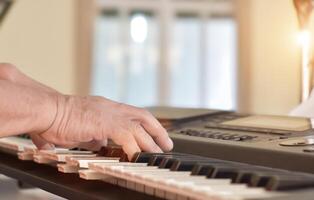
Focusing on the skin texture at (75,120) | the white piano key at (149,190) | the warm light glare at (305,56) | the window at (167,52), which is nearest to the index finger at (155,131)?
the skin texture at (75,120)

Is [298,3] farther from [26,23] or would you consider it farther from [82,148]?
[26,23]

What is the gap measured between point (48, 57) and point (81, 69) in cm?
35

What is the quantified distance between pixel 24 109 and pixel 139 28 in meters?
5.30

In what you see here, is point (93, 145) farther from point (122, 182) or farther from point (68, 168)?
point (122, 182)

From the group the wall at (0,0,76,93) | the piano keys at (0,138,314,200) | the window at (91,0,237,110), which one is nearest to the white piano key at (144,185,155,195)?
the piano keys at (0,138,314,200)

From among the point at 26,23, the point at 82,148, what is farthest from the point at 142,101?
the point at 82,148

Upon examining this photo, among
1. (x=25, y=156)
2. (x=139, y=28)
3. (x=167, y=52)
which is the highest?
(x=139, y=28)

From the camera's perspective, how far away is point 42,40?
413cm

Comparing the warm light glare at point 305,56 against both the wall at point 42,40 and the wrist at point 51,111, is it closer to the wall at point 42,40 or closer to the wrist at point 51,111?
the wrist at point 51,111

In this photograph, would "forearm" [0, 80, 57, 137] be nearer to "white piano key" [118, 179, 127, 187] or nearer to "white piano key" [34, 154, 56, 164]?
"white piano key" [34, 154, 56, 164]

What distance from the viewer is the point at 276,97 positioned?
1.27 m

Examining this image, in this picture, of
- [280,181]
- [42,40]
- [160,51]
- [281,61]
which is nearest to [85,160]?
[280,181]

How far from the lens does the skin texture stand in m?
0.72

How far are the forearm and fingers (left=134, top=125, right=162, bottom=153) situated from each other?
0.33 feet
